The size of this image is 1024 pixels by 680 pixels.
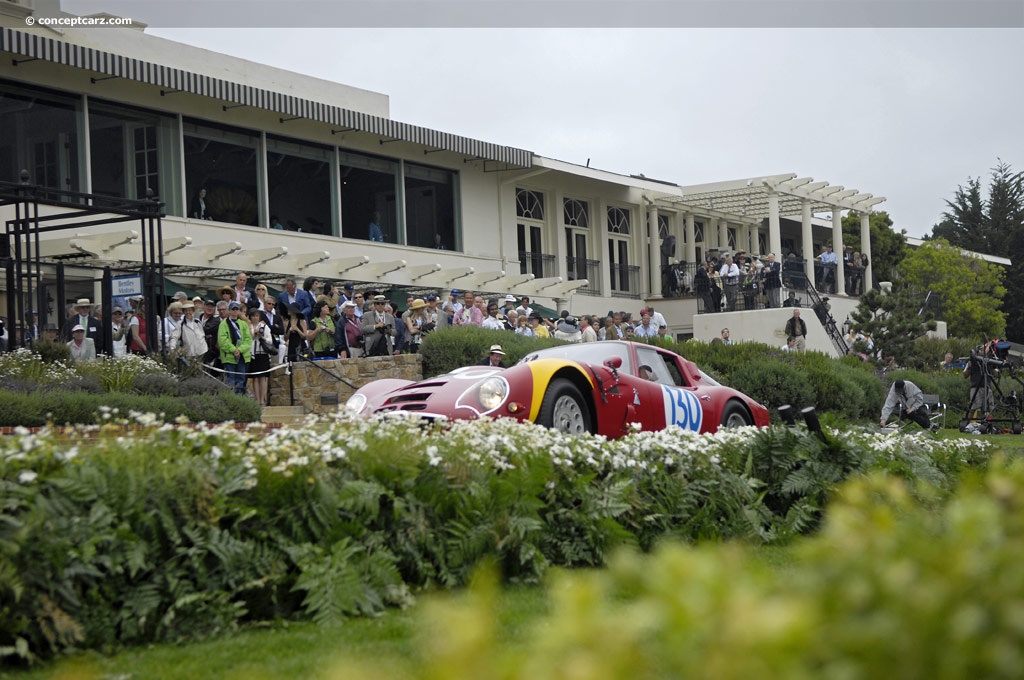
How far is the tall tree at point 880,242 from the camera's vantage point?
53487 mm

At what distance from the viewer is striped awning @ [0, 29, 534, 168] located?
21.9m

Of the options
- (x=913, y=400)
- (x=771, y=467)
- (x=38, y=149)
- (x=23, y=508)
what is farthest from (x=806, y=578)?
(x=38, y=149)

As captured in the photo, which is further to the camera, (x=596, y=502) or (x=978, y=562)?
(x=596, y=502)

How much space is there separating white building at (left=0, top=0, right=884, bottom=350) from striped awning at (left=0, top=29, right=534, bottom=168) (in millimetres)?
41

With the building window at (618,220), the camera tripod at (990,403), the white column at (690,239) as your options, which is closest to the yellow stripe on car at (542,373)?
the camera tripod at (990,403)

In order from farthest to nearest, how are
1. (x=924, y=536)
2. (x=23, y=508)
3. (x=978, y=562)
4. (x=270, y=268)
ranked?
(x=270, y=268), (x=23, y=508), (x=924, y=536), (x=978, y=562)

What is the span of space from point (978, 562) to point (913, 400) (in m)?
20.8

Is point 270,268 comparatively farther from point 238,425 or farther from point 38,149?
point 238,425

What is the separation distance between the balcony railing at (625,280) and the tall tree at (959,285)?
13.3 m

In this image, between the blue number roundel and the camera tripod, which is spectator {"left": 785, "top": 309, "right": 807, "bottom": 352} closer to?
the camera tripod

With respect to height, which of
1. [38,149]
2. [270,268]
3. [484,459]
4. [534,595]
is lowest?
[534,595]

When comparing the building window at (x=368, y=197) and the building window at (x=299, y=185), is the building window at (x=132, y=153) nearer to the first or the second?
the building window at (x=299, y=185)

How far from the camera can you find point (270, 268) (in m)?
25.8

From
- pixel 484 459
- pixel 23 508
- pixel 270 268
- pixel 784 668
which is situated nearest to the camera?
pixel 784 668
